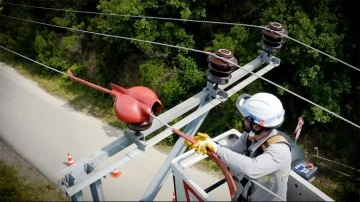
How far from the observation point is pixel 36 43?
13.4 m

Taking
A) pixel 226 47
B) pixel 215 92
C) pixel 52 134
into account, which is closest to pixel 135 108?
pixel 215 92

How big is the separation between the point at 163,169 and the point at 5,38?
1321 centimetres

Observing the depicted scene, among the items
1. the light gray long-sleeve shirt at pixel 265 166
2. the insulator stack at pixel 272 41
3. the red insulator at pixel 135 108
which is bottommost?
the light gray long-sleeve shirt at pixel 265 166

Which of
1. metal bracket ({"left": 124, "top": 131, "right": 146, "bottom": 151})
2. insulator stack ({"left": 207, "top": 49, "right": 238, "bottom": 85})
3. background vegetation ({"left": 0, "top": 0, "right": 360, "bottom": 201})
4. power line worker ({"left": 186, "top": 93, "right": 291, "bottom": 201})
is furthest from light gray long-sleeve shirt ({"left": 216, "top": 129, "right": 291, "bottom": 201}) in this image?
background vegetation ({"left": 0, "top": 0, "right": 360, "bottom": 201})

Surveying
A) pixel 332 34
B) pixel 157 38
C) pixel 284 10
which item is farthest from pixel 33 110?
pixel 332 34

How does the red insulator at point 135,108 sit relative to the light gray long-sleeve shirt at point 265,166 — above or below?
above

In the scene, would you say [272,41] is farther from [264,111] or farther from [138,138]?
[138,138]

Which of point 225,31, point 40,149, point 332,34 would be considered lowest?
point 40,149

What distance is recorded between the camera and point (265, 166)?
→ 11.2ft

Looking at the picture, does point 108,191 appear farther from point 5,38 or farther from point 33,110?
point 5,38

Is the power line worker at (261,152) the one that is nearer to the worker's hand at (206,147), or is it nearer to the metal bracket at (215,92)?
the worker's hand at (206,147)

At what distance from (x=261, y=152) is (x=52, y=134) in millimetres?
7680

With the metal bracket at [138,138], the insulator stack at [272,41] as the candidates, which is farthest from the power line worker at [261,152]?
the insulator stack at [272,41]

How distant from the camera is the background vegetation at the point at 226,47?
8.65 meters
